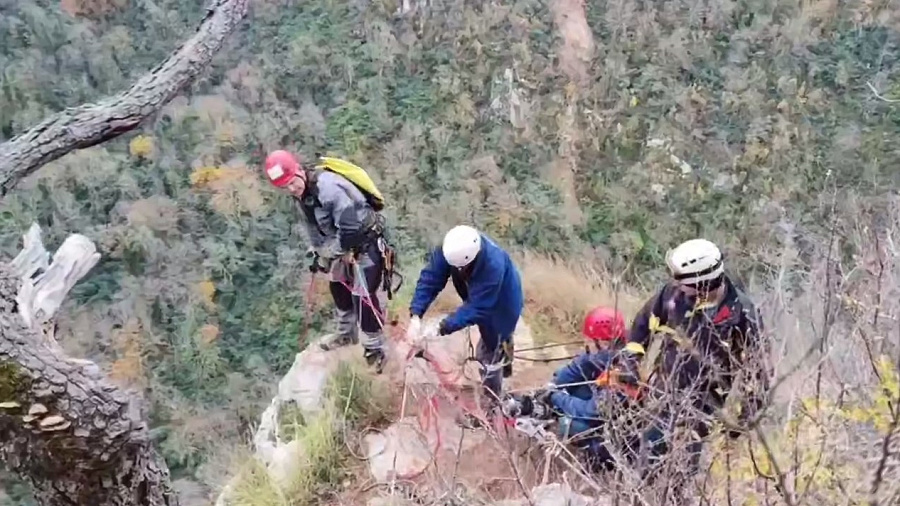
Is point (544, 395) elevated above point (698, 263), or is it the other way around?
point (698, 263)

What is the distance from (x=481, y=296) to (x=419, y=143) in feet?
24.2

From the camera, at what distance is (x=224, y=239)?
9578 millimetres

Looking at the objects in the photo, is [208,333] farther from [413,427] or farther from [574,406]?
[574,406]

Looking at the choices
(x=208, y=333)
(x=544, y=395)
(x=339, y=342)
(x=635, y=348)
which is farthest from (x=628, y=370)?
(x=208, y=333)

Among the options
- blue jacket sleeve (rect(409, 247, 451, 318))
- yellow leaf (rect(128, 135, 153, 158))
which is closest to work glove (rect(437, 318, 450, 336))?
blue jacket sleeve (rect(409, 247, 451, 318))

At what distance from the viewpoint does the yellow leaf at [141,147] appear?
1023cm

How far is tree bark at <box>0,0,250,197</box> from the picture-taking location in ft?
11.0

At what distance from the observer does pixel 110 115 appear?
367cm

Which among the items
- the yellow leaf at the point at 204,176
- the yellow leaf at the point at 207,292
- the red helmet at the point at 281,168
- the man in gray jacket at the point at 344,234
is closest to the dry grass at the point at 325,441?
the man in gray jacket at the point at 344,234

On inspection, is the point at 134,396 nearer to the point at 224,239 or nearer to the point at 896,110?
the point at 224,239

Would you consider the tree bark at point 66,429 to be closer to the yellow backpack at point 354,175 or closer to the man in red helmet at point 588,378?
the yellow backpack at point 354,175

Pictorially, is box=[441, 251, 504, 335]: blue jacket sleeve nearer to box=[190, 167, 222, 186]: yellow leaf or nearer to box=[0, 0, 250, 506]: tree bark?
box=[0, 0, 250, 506]: tree bark

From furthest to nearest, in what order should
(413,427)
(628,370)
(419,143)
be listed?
(419,143) < (413,427) < (628,370)

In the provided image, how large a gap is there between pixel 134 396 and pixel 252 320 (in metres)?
6.50
